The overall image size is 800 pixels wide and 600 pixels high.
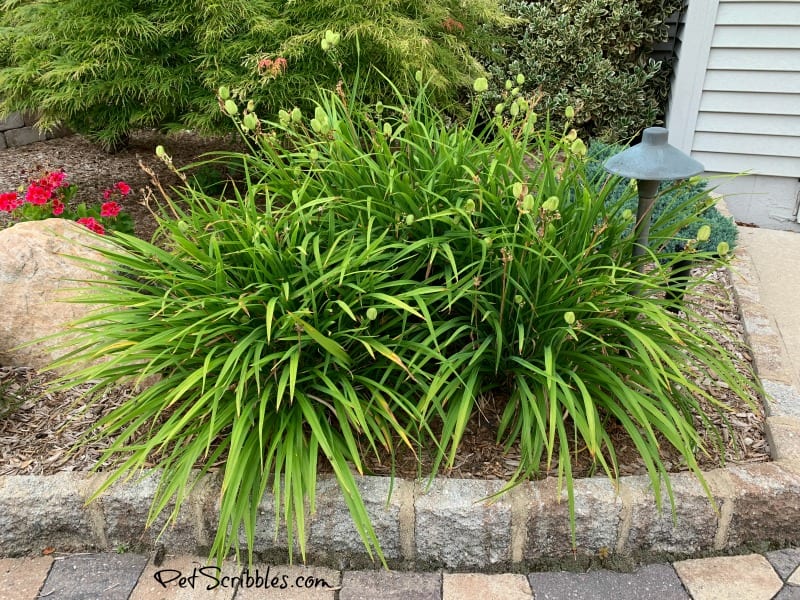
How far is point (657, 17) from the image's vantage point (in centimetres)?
445

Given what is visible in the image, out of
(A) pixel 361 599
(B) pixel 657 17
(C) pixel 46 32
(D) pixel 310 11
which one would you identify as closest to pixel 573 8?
(B) pixel 657 17

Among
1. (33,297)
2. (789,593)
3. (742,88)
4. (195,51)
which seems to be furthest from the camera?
(742,88)

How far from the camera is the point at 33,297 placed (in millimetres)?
2406

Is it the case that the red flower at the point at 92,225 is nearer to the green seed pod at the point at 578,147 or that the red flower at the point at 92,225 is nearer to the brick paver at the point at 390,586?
the brick paver at the point at 390,586

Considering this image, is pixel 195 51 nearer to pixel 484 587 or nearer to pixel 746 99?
pixel 484 587

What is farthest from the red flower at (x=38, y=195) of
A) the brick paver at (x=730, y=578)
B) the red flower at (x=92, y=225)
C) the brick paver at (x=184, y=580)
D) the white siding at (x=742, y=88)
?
the white siding at (x=742, y=88)

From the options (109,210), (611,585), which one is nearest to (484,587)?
(611,585)

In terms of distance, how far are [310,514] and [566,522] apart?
0.69m

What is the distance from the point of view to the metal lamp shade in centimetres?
180

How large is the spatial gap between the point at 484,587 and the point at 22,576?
129 cm

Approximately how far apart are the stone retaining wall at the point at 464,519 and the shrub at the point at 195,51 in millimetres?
1931

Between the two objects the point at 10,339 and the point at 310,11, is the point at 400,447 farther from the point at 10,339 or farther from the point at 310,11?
the point at 310,11

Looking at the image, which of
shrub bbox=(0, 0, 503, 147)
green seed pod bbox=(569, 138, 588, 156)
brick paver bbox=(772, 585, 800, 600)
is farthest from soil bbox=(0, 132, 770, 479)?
shrub bbox=(0, 0, 503, 147)

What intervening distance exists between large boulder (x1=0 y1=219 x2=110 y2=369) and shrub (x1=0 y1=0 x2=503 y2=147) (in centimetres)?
99
